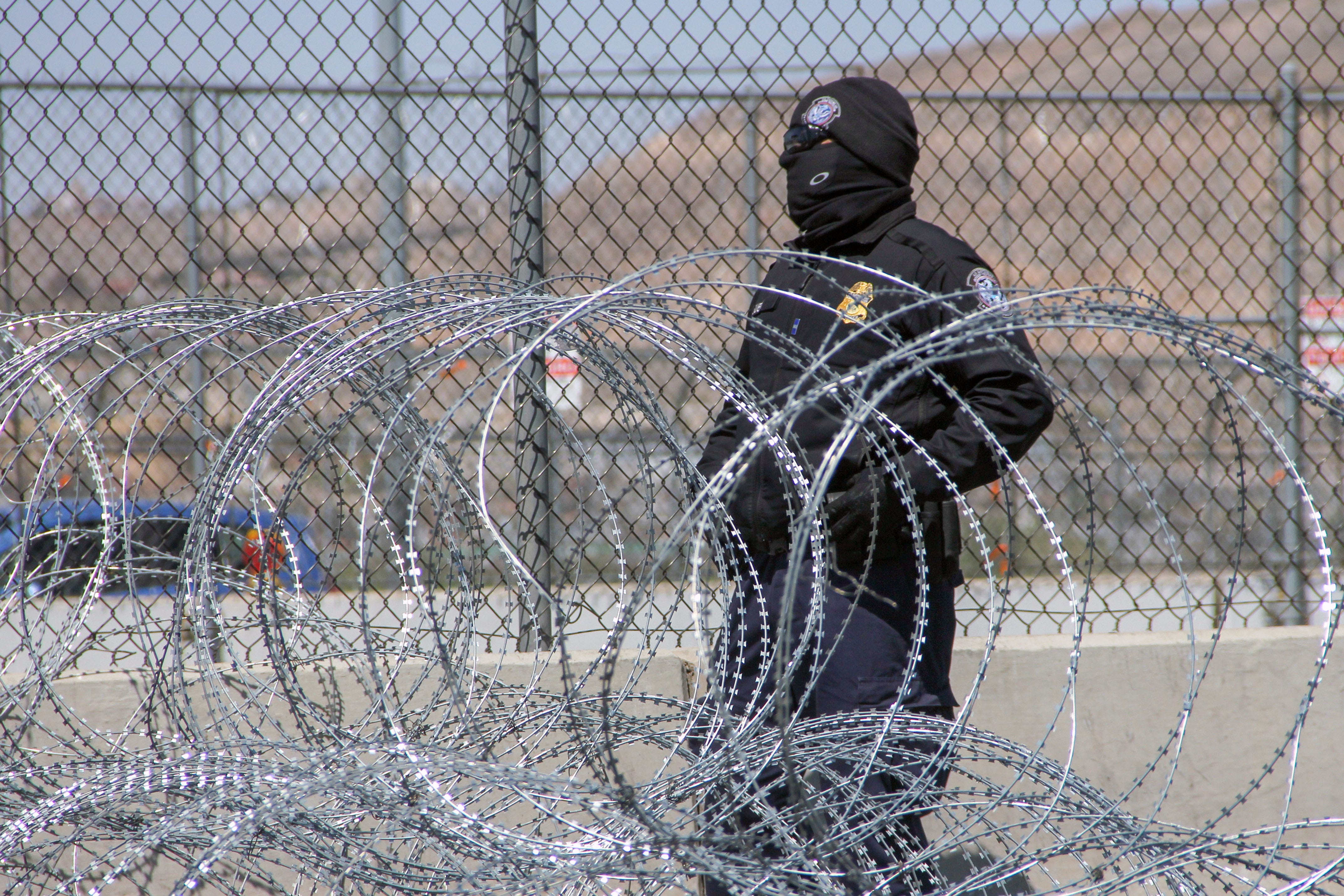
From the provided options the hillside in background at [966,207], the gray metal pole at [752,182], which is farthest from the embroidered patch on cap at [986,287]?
the gray metal pole at [752,182]

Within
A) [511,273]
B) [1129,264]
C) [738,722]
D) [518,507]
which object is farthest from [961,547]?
[1129,264]

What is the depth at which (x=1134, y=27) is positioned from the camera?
4600 cm

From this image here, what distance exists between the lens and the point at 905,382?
2.56 m

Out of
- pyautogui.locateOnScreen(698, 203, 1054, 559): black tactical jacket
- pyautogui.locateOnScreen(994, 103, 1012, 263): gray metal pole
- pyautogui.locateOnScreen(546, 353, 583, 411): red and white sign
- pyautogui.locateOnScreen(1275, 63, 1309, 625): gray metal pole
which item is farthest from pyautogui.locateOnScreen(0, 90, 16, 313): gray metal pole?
pyautogui.locateOnScreen(1275, 63, 1309, 625): gray metal pole

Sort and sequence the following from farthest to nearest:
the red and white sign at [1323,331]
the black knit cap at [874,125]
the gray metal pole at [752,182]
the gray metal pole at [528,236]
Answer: the red and white sign at [1323,331]
the gray metal pole at [752,182]
the gray metal pole at [528,236]
the black knit cap at [874,125]

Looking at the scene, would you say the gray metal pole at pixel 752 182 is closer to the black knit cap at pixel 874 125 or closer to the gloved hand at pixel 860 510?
the black knit cap at pixel 874 125

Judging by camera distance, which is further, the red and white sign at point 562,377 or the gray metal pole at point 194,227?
the red and white sign at point 562,377

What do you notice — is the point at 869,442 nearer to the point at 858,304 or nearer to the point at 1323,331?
the point at 858,304

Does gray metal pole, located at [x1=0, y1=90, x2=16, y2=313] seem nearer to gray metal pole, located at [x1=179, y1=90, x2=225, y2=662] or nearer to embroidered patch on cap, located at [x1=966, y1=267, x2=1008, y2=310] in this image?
gray metal pole, located at [x1=179, y1=90, x2=225, y2=662]

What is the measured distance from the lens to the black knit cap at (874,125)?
2.75 metres

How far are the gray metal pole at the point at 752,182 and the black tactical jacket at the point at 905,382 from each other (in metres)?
1.00

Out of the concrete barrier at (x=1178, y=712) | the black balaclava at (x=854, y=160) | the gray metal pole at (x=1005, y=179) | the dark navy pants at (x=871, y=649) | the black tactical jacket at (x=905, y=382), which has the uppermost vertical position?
the gray metal pole at (x=1005, y=179)

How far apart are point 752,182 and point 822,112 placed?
118 centimetres

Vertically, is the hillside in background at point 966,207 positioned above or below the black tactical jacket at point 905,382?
above
